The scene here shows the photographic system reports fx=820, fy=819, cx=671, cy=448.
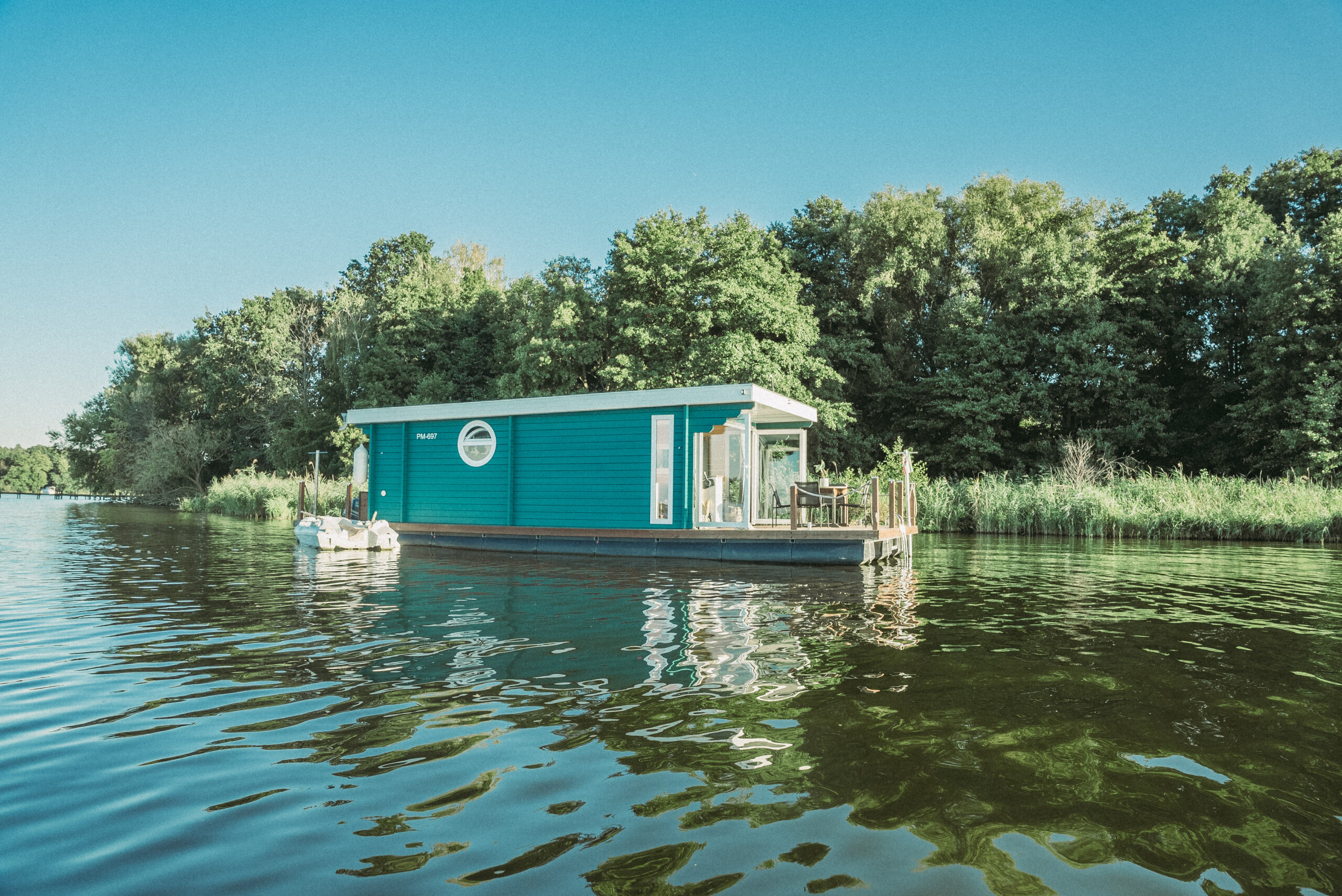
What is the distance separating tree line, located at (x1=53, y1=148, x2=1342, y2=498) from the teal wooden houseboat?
9.80 m

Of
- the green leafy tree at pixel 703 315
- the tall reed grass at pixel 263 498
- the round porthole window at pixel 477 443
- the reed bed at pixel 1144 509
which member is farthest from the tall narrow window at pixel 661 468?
the tall reed grass at pixel 263 498

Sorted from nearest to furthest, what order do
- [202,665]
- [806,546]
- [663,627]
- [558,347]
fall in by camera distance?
1. [202,665]
2. [663,627]
3. [806,546]
4. [558,347]

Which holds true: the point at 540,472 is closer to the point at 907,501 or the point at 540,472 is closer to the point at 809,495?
the point at 809,495

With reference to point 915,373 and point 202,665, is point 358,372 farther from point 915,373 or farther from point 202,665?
point 202,665

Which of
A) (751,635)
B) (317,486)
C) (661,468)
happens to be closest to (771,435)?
(661,468)

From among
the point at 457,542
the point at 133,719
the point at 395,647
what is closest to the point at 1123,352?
the point at 457,542

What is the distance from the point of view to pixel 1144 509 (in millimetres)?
18359

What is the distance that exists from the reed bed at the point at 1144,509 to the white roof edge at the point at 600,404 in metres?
7.68

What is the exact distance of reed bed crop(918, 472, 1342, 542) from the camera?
17438 millimetres

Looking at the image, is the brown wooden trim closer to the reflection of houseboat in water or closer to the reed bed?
the reflection of houseboat in water

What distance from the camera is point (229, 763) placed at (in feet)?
10.5

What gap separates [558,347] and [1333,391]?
2241cm

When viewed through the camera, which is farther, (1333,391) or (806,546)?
(1333,391)

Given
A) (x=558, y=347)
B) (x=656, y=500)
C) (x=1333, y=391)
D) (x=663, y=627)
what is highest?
(x=558, y=347)
